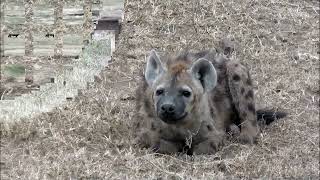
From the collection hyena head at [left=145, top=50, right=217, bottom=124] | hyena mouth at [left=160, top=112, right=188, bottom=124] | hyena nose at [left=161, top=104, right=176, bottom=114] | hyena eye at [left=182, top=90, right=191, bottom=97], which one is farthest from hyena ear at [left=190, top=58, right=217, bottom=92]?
hyena nose at [left=161, top=104, right=176, bottom=114]

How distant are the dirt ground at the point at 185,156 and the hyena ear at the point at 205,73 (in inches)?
18.1

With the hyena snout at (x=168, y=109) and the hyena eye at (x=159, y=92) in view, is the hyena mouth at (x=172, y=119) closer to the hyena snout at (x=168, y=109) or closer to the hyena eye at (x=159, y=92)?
the hyena snout at (x=168, y=109)

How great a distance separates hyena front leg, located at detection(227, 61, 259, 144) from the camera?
17.6ft

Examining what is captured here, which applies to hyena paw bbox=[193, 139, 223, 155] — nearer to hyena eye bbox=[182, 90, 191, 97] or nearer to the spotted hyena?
the spotted hyena

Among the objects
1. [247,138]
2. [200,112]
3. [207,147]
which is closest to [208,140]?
[207,147]

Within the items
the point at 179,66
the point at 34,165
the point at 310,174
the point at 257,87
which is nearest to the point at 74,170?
the point at 34,165

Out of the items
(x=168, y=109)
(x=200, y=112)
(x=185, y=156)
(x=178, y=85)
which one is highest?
(x=178, y=85)

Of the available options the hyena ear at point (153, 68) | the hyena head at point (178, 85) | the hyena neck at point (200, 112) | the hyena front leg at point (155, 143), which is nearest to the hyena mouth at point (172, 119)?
the hyena head at point (178, 85)

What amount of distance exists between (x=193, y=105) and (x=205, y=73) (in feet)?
0.81

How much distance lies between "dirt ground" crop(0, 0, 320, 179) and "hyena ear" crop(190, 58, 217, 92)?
0.46 metres

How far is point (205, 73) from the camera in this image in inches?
198

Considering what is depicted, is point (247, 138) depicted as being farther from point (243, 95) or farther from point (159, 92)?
point (159, 92)

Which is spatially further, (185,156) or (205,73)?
(205,73)

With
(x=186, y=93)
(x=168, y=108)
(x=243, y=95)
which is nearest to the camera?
(x=168, y=108)
